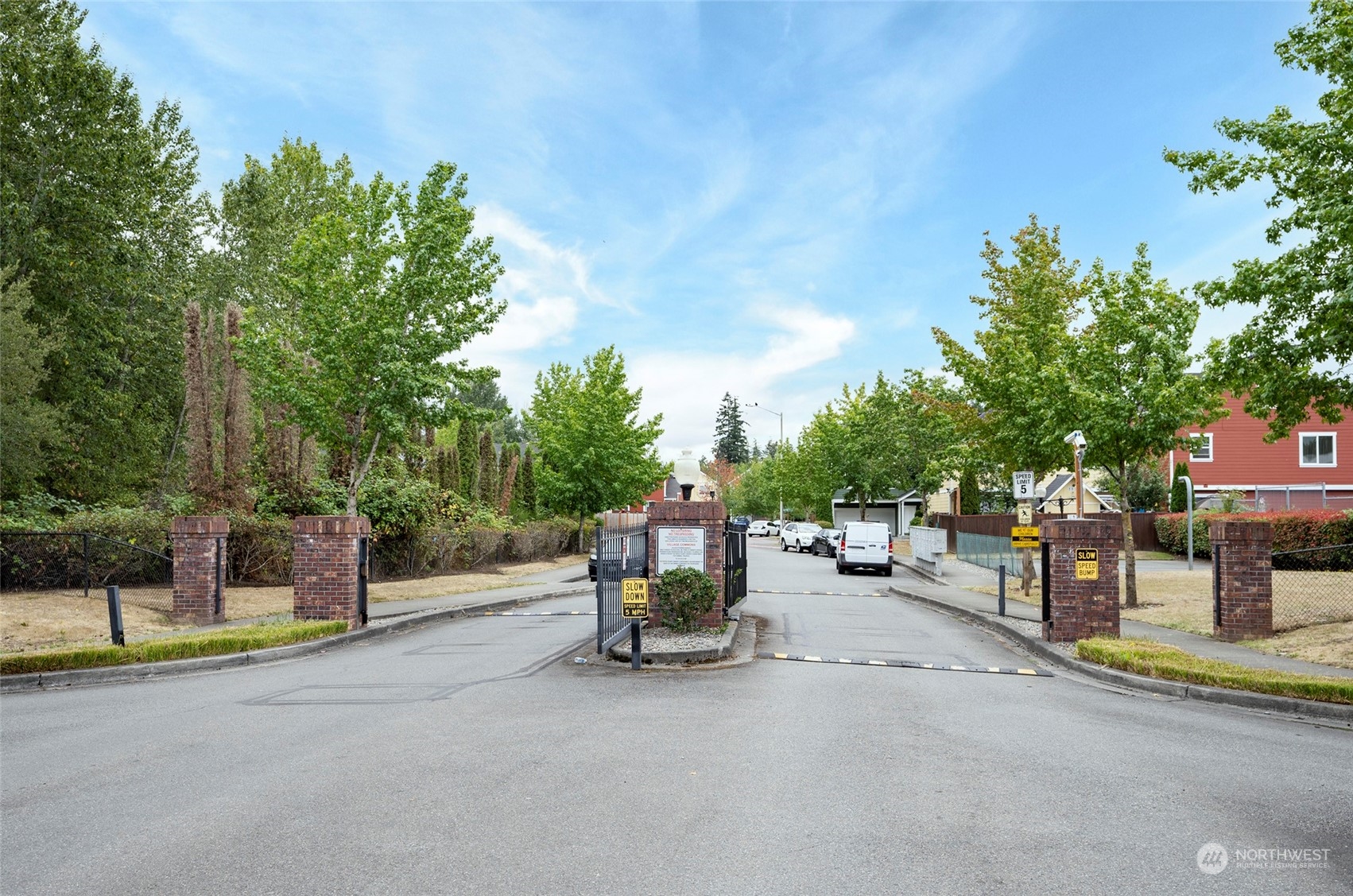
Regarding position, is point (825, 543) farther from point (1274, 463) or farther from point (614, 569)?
point (614, 569)

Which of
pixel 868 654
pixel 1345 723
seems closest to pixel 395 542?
pixel 868 654

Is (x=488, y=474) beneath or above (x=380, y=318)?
beneath

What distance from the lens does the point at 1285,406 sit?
12.6m

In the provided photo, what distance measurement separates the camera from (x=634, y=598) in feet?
36.4

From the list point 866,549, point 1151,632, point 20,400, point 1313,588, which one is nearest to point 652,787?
point 1151,632

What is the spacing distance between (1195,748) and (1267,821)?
1.90 meters

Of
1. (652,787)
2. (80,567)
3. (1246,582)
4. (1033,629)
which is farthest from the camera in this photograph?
(80,567)

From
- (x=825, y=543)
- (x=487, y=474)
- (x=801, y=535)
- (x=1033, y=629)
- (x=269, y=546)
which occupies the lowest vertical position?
(x=825, y=543)

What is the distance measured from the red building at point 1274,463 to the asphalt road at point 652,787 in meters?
39.2

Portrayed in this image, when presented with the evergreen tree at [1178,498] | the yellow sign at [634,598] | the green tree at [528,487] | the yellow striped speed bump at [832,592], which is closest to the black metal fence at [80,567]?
the yellow sign at [634,598]

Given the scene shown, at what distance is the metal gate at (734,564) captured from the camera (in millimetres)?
14875

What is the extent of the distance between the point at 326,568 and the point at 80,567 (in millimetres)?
5288

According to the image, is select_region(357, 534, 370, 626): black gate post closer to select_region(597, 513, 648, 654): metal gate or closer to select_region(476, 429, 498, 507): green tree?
select_region(597, 513, 648, 654): metal gate

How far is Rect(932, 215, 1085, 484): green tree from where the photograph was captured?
1980 cm
